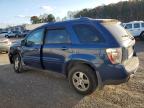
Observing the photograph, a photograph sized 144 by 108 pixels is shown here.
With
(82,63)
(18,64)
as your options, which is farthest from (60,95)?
(18,64)

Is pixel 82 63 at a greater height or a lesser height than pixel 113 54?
lesser

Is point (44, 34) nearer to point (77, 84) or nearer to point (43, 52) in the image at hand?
point (43, 52)

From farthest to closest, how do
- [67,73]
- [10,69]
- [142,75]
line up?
1. [10,69]
2. [142,75]
3. [67,73]

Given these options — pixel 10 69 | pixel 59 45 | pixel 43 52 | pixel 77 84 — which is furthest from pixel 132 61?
pixel 10 69

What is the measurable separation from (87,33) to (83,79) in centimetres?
109

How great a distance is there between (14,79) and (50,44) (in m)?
1.94

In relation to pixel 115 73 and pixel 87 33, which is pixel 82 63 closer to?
pixel 87 33

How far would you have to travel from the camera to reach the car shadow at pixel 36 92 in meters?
5.67

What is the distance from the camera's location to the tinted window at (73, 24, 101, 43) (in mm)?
5820

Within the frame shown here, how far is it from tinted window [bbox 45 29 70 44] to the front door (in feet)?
1.16

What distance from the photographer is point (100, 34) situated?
5.74 m

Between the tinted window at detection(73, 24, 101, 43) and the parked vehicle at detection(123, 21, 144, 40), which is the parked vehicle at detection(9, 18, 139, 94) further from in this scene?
the parked vehicle at detection(123, 21, 144, 40)

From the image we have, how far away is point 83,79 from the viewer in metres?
6.06

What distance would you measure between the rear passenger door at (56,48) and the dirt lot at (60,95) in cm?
62
